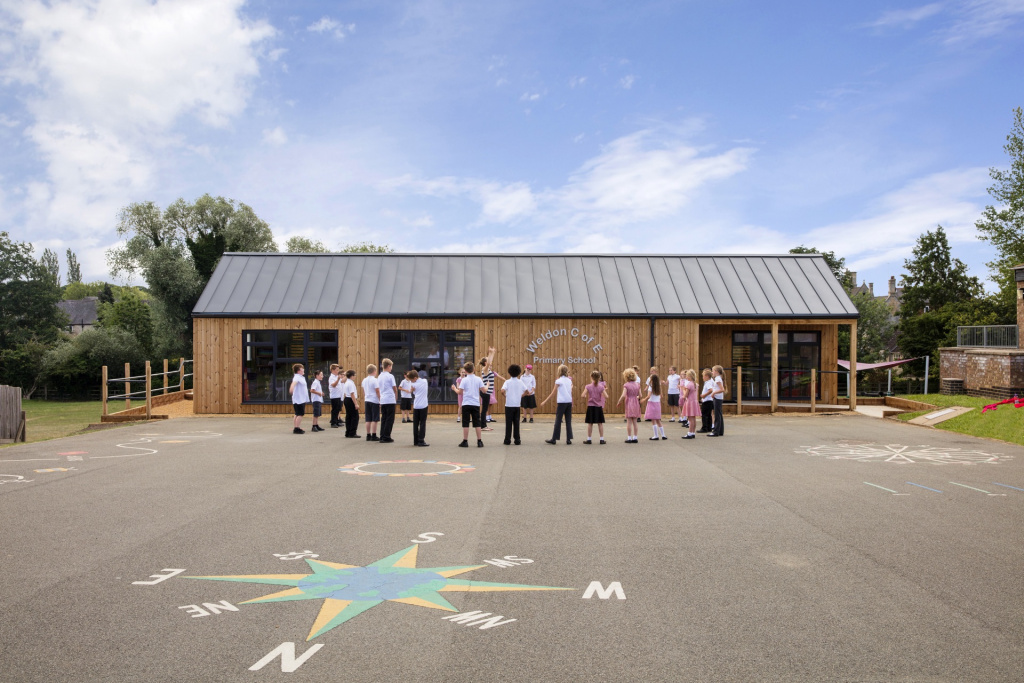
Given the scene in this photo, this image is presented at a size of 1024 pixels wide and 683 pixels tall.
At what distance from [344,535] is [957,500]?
713 cm

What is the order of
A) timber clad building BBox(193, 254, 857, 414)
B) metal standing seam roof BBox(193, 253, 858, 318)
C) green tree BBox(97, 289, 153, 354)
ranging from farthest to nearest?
green tree BBox(97, 289, 153, 354) → metal standing seam roof BBox(193, 253, 858, 318) → timber clad building BBox(193, 254, 857, 414)

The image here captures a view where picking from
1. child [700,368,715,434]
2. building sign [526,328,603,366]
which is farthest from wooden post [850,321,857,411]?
child [700,368,715,434]

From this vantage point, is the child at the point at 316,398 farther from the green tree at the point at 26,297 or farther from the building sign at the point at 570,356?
the green tree at the point at 26,297

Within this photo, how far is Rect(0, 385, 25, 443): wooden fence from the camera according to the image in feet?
58.0

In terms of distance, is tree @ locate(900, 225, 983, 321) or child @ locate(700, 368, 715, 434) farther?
tree @ locate(900, 225, 983, 321)

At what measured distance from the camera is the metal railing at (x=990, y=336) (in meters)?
32.3

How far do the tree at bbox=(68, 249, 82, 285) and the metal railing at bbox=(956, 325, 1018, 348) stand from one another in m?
119

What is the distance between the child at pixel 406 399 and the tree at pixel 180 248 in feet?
99.7

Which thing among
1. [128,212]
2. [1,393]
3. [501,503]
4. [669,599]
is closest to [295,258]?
[1,393]

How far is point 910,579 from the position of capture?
5.74m

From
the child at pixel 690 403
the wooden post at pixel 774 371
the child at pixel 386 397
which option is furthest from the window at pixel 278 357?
the wooden post at pixel 774 371

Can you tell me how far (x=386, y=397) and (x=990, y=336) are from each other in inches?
1181

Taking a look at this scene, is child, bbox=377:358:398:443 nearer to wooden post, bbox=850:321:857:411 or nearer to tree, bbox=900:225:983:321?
wooden post, bbox=850:321:857:411

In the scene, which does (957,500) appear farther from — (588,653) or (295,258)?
(295,258)
